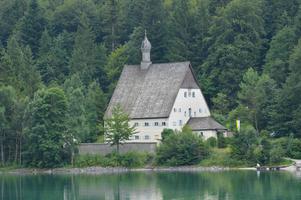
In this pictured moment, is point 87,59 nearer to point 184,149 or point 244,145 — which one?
point 184,149

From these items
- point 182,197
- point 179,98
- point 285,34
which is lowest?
point 182,197

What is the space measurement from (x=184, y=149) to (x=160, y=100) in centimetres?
1029

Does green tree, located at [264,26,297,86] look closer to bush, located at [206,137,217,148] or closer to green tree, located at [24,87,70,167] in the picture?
bush, located at [206,137,217,148]

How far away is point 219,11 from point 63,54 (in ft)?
70.9

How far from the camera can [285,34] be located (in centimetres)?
8262

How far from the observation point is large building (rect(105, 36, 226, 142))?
254 ft

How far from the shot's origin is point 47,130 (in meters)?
72.9

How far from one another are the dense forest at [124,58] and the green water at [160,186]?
390 inches

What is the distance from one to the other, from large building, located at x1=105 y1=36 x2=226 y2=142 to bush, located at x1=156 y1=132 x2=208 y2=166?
17.6ft

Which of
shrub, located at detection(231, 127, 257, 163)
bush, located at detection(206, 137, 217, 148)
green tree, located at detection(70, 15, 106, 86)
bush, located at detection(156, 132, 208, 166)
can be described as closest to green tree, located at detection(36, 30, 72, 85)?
green tree, located at detection(70, 15, 106, 86)

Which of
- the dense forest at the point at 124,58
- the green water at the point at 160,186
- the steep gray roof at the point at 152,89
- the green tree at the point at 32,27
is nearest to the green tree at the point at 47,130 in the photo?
the dense forest at the point at 124,58

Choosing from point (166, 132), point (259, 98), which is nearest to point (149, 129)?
point (166, 132)

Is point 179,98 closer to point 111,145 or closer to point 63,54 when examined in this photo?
point 111,145

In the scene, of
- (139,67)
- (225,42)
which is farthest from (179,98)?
(225,42)
